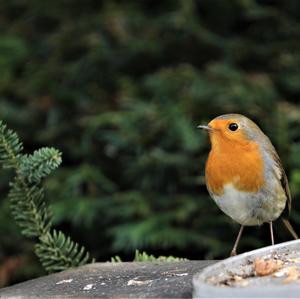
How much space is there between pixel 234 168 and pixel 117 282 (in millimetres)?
893

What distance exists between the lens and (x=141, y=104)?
439 centimetres

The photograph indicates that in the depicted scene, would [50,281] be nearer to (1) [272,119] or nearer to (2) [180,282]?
(2) [180,282]

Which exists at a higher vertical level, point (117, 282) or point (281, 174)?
point (281, 174)

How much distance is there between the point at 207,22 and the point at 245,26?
1.07 ft

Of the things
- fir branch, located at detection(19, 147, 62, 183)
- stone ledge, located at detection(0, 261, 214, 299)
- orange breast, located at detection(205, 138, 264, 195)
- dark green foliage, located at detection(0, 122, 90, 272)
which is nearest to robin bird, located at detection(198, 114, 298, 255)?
orange breast, located at detection(205, 138, 264, 195)

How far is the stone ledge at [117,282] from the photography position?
233 cm

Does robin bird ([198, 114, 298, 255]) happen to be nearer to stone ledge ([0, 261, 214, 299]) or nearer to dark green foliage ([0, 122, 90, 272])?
stone ledge ([0, 261, 214, 299])

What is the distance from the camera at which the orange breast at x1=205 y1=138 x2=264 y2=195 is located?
3.19 meters

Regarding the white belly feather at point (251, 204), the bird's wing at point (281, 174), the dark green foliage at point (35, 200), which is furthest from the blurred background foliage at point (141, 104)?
the dark green foliage at point (35, 200)

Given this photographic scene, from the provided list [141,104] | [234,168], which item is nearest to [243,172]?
[234,168]

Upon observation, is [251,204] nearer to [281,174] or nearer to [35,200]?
[281,174]

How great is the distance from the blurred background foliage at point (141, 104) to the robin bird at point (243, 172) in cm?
54

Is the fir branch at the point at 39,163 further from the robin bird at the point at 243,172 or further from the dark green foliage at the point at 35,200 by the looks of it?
the robin bird at the point at 243,172

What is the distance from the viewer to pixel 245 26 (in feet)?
17.0
